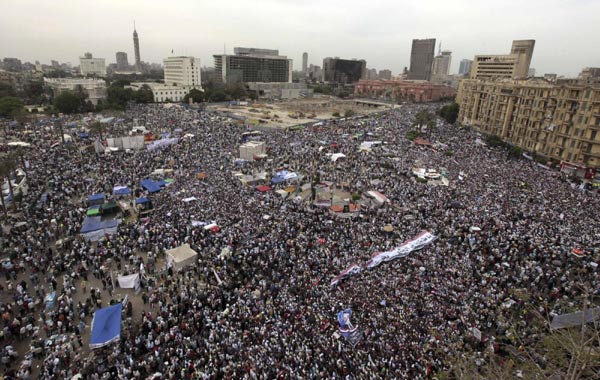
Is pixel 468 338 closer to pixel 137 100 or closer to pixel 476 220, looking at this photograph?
pixel 476 220

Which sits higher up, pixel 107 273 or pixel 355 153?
pixel 355 153

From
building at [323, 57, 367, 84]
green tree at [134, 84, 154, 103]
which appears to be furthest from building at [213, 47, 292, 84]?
green tree at [134, 84, 154, 103]

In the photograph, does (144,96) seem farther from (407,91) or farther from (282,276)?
(407,91)

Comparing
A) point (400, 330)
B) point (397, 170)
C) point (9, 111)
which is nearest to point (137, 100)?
point (9, 111)

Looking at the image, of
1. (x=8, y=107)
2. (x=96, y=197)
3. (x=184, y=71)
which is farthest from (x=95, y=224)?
(x=184, y=71)

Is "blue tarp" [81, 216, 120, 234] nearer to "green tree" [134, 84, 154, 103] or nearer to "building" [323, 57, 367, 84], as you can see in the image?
"green tree" [134, 84, 154, 103]

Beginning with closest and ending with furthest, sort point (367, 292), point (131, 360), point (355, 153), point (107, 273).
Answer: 1. point (131, 360)
2. point (367, 292)
3. point (107, 273)
4. point (355, 153)

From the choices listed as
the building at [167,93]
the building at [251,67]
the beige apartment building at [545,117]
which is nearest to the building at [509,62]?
the beige apartment building at [545,117]

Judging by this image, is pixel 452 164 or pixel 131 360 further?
pixel 452 164

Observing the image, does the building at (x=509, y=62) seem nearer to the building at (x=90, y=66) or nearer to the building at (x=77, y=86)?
the building at (x=77, y=86)
